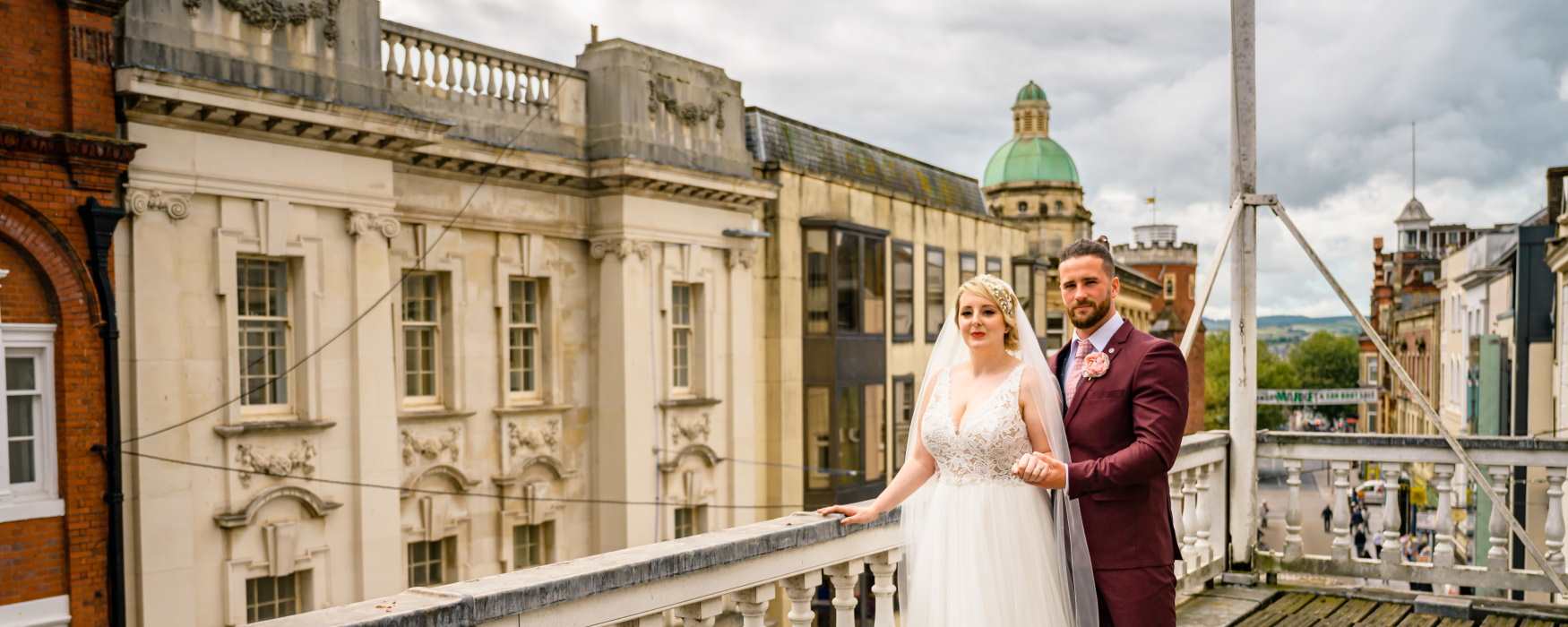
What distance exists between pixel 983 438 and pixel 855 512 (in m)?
0.92

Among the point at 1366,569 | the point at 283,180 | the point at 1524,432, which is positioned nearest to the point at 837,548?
the point at 1366,569

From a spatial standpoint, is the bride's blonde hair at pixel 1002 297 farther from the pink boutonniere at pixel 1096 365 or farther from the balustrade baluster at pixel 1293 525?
the balustrade baluster at pixel 1293 525

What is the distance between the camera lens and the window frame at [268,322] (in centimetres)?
1543

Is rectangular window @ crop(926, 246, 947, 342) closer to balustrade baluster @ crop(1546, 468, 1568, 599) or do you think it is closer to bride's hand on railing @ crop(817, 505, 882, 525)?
balustrade baluster @ crop(1546, 468, 1568, 599)

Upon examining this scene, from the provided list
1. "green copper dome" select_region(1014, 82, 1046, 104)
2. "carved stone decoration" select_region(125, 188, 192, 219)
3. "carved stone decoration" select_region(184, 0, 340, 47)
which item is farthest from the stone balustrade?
"green copper dome" select_region(1014, 82, 1046, 104)

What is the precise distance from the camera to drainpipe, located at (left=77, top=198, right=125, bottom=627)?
44.0 feet

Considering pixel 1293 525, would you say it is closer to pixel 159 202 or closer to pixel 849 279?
pixel 159 202

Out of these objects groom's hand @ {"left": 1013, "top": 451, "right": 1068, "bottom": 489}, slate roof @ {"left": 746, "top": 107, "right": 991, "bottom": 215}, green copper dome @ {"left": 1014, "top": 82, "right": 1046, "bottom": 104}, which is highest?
green copper dome @ {"left": 1014, "top": 82, "right": 1046, "bottom": 104}

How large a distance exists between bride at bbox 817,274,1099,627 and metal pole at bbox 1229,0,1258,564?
4231 millimetres

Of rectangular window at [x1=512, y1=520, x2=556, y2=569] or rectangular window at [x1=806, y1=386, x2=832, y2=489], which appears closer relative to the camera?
rectangular window at [x1=512, y1=520, x2=556, y2=569]

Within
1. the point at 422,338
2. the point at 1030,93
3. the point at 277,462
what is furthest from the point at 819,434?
the point at 1030,93

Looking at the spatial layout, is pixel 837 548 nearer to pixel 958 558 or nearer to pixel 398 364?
pixel 958 558

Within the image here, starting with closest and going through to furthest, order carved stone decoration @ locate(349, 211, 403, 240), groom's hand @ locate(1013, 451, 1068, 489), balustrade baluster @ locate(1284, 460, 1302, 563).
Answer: groom's hand @ locate(1013, 451, 1068, 489)
balustrade baluster @ locate(1284, 460, 1302, 563)
carved stone decoration @ locate(349, 211, 403, 240)

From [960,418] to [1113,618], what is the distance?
0.86 m
